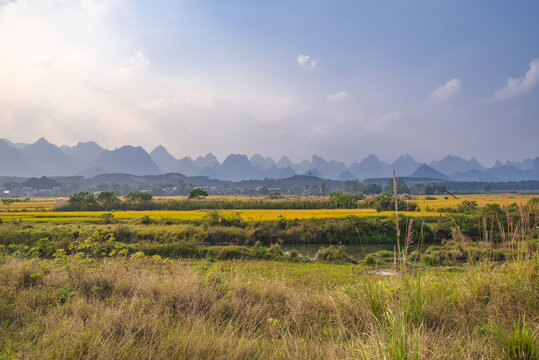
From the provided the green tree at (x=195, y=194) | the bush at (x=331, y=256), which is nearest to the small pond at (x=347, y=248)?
the bush at (x=331, y=256)

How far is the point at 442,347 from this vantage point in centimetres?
257

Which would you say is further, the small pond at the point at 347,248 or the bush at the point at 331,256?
the small pond at the point at 347,248

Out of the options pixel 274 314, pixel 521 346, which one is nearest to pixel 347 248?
pixel 274 314

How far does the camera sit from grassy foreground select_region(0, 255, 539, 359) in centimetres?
278

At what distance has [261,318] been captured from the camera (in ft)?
14.6

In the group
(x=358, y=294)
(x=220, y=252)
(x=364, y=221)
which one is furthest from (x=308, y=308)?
(x=364, y=221)

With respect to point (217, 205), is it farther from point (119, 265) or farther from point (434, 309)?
point (434, 309)

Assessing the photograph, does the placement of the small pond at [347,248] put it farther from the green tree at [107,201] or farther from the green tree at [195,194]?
the green tree at [195,194]

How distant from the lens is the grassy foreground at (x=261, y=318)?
2.78 meters

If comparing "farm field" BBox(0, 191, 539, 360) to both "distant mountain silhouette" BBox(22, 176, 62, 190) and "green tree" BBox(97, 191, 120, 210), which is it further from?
"distant mountain silhouette" BBox(22, 176, 62, 190)

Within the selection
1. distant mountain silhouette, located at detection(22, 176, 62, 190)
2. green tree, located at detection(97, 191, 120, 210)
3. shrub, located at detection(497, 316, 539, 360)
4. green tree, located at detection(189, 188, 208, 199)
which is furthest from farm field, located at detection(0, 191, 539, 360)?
distant mountain silhouette, located at detection(22, 176, 62, 190)

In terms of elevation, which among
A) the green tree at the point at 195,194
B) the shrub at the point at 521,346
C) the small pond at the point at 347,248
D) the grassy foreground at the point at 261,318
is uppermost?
the shrub at the point at 521,346

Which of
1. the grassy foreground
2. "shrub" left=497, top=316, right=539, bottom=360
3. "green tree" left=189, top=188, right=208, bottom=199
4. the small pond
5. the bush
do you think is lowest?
the small pond

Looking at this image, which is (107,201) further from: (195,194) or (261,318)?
(261,318)
